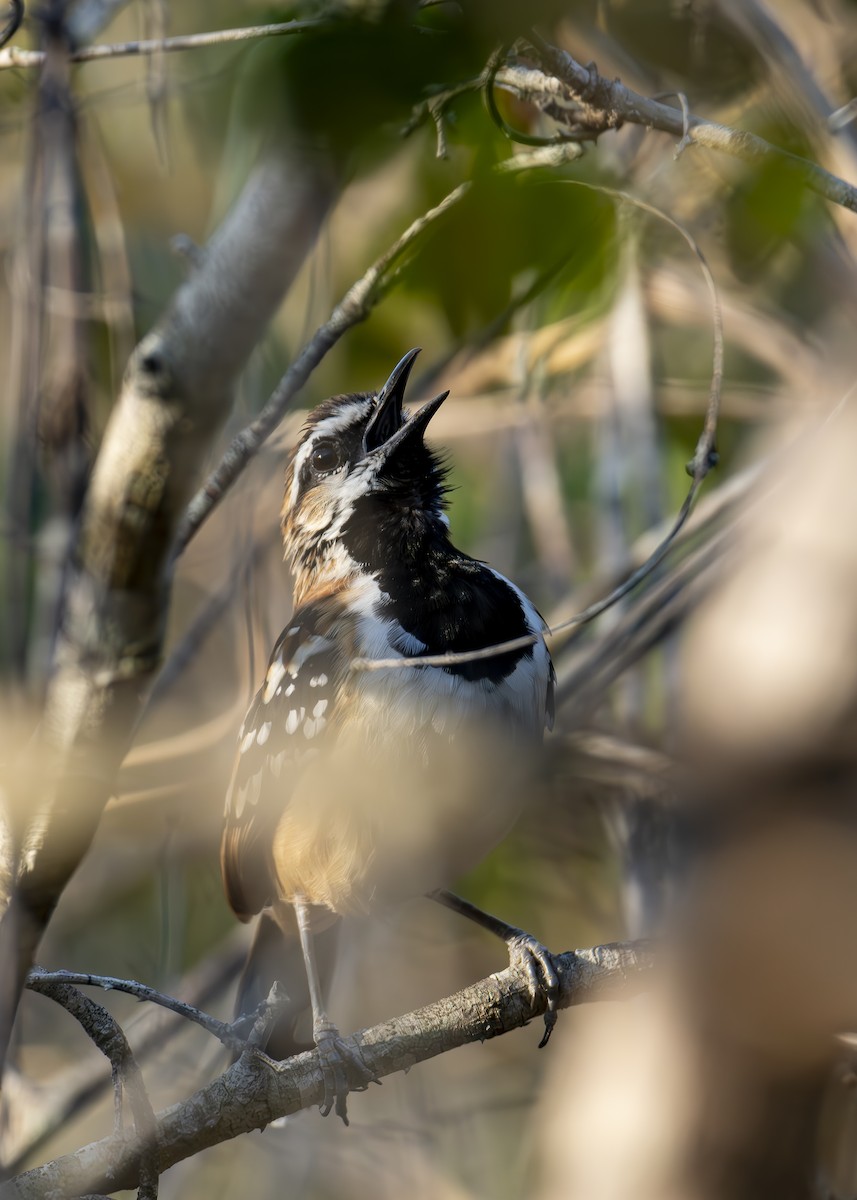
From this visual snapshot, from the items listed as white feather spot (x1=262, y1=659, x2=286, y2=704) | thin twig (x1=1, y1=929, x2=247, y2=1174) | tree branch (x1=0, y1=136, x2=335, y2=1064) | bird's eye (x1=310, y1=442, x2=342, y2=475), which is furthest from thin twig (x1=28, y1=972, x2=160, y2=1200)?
bird's eye (x1=310, y1=442, x2=342, y2=475)

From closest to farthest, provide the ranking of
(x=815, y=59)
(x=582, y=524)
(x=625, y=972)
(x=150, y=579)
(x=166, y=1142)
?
(x=150, y=579)
(x=166, y=1142)
(x=625, y=972)
(x=815, y=59)
(x=582, y=524)

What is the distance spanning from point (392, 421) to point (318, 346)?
121 cm

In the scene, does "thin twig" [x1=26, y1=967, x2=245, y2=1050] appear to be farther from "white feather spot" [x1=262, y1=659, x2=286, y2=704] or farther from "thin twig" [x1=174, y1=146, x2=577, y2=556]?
"white feather spot" [x1=262, y1=659, x2=286, y2=704]

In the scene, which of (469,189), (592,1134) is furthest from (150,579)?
(592,1134)

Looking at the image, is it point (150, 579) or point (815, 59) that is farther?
point (815, 59)

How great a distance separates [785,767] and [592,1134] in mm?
1312

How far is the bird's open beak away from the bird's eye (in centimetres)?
12

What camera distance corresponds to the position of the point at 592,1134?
327 cm

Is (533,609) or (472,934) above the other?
(533,609)

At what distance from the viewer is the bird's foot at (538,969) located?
2.74 metres

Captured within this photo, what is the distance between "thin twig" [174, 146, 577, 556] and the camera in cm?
160

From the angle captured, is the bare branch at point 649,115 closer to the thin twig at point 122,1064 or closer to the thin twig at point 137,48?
the thin twig at point 137,48

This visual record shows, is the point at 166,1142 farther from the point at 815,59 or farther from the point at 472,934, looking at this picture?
the point at 815,59

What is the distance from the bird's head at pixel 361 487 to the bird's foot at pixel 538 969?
1.09m
